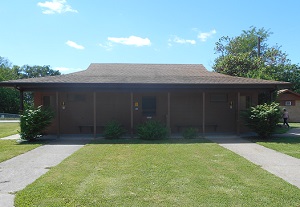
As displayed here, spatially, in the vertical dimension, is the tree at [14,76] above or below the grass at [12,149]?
above

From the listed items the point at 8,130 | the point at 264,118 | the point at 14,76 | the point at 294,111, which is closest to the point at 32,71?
the point at 14,76

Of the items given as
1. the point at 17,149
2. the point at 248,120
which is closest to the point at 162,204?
the point at 17,149

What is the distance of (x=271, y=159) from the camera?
8.03 meters

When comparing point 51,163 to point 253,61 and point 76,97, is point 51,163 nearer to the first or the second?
point 76,97

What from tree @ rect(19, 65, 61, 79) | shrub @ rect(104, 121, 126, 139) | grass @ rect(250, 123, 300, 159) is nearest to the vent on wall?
shrub @ rect(104, 121, 126, 139)

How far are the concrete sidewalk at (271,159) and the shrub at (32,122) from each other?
7.72 meters

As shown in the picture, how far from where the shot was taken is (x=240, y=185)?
5367 mm

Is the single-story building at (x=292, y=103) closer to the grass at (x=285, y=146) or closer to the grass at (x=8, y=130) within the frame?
the grass at (x=285, y=146)

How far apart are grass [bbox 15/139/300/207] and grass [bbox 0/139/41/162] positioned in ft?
7.05

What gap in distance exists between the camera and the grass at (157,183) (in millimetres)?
4531

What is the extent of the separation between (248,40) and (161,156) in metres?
40.4

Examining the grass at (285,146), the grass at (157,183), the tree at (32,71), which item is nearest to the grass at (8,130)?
the grass at (157,183)

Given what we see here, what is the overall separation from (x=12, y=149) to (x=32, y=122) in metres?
2.04

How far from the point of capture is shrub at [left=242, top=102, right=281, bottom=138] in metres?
11.9
